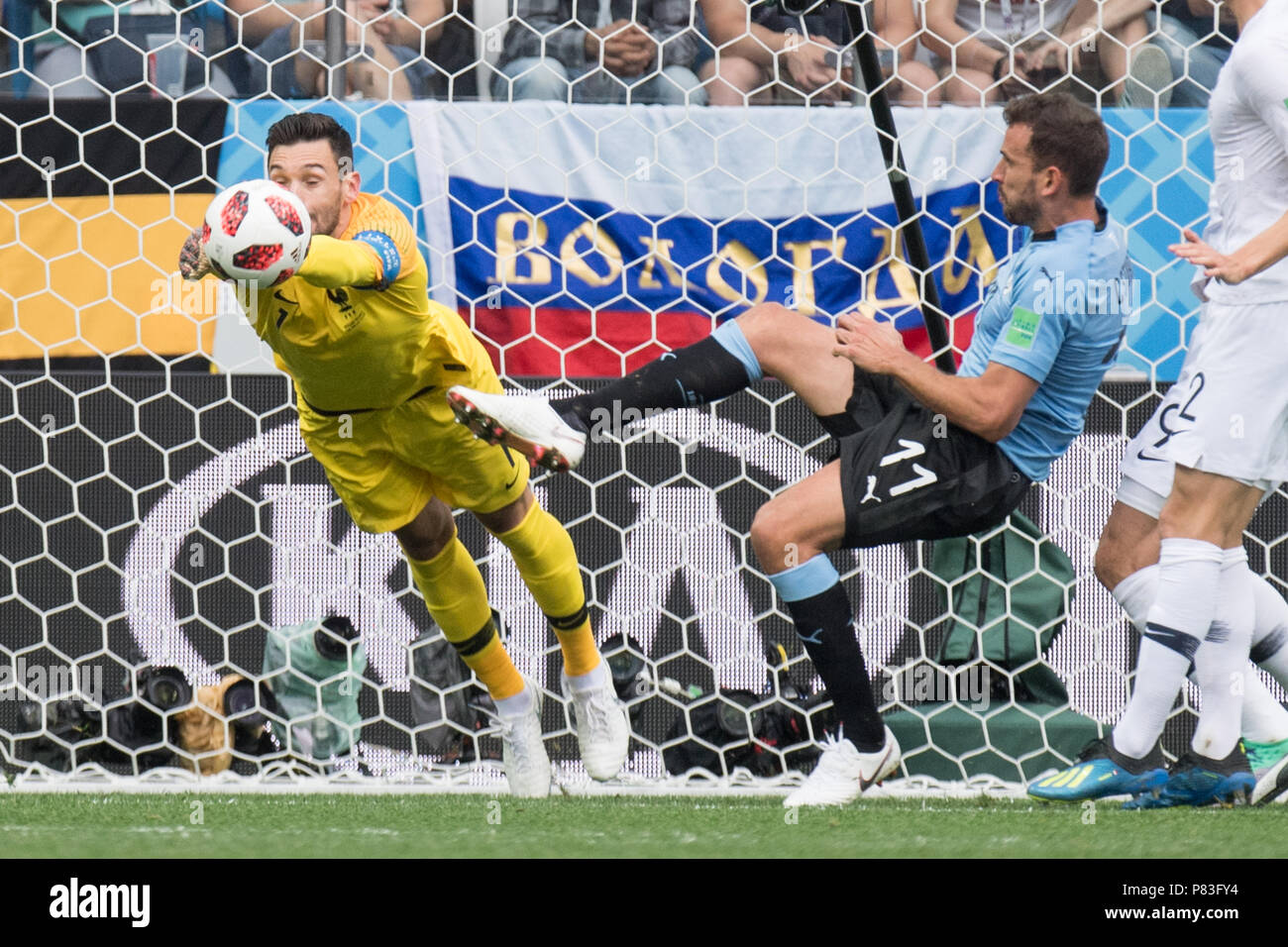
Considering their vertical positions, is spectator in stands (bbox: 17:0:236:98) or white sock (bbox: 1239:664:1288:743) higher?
spectator in stands (bbox: 17:0:236:98)

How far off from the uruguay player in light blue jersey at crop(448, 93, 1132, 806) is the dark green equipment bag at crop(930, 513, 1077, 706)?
546 millimetres

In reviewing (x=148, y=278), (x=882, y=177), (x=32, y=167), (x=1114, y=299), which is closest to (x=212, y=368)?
(x=148, y=278)

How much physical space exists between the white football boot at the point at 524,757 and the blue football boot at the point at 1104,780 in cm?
101

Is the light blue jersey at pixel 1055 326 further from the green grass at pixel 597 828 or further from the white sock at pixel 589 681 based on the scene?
the white sock at pixel 589 681

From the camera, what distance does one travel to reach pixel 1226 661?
119 inches

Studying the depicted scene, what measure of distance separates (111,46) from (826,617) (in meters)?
2.39

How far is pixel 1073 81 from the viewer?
4.14 metres

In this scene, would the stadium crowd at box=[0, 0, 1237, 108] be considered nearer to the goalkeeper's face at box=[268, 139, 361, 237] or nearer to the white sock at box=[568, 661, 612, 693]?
the goalkeeper's face at box=[268, 139, 361, 237]

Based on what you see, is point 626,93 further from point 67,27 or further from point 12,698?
point 12,698

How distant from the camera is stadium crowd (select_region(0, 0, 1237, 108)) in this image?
412 centimetres

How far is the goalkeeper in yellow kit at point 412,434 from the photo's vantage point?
2.93 m
